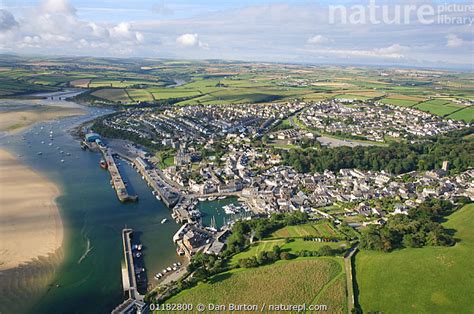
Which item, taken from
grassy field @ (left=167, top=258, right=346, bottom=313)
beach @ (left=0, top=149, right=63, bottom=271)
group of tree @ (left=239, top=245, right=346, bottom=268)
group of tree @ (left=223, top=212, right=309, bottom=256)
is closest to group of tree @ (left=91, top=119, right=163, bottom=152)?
beach @ (left=0, top=149, right=63, bottom=271)

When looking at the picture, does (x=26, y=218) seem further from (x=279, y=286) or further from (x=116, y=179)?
(x=279, y=286)

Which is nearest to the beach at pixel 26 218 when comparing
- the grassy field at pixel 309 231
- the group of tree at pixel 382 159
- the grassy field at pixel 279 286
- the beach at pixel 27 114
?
the grassy field at pixel 279 286

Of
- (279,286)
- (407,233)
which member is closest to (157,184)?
(279,286)

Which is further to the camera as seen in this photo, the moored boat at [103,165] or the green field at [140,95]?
the green field at [140,95]

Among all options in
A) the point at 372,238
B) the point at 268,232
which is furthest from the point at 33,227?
the point at 372,238

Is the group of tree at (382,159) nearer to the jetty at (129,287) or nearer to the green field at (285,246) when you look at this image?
the green field at (285,246)

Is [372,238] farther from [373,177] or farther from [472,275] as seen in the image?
[373,177]

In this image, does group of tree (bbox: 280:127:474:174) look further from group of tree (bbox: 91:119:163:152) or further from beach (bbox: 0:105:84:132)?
beach (bbox: 0:105:84:132)
